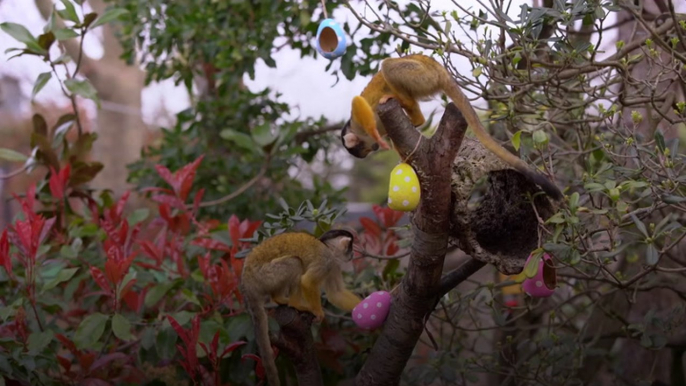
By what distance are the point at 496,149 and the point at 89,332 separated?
151 centimetres

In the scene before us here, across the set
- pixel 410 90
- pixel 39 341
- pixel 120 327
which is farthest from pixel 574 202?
pixel 39 341

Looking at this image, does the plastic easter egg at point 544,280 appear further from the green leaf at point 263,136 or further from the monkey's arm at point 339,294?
the green leaf at point 263,136

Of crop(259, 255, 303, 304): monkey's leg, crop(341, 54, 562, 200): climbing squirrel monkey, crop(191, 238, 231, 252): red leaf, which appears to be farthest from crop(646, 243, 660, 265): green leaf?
crop(191, 238, 231, 252): red leaf

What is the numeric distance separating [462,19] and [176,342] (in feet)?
4.92

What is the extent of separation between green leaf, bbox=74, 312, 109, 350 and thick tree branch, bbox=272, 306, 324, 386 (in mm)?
676

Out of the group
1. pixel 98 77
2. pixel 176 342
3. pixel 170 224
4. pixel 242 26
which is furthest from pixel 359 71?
pixel 98 77

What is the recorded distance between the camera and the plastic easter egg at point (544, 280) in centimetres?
184

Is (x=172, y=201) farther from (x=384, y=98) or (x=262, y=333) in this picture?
(x=384, y=98)

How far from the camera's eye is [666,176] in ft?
5.83

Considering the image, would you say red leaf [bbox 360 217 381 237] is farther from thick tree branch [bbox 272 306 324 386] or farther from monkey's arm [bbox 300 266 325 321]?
thick tree branch [bbox 272 306 324 386]

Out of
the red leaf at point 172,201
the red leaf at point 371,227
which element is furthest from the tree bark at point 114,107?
the red leaf at point 371,227

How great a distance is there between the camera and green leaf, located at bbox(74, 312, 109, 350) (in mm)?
2326

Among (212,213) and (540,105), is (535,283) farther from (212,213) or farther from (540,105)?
(212,213)

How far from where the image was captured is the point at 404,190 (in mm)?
1642
